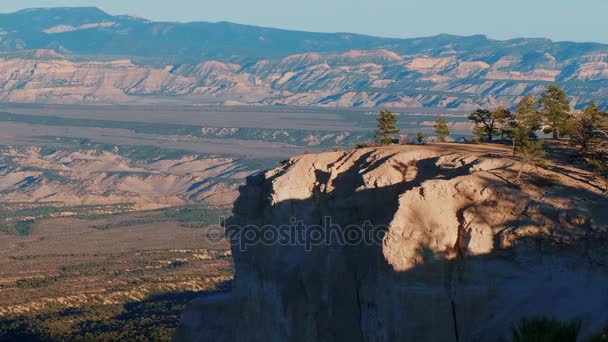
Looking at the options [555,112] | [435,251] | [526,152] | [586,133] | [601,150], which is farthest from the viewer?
[555,112]

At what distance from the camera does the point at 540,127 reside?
44.8 metres

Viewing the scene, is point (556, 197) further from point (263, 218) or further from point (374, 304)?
point (263, 218)

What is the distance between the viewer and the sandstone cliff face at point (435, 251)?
91.3 feet

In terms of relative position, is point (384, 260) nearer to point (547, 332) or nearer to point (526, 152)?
point (526, 152)

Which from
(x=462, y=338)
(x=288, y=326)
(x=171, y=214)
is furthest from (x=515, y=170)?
(x=171, y=214)

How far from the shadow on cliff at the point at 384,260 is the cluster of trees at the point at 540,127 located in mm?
2311

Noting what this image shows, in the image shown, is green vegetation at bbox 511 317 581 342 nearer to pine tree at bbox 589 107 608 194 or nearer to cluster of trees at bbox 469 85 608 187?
pine tree at bbox 589 107 608 194

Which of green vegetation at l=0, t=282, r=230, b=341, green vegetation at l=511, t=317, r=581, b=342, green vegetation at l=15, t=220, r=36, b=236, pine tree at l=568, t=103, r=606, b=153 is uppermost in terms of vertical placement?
pine tree at l=568, t=103, r=606, b=153

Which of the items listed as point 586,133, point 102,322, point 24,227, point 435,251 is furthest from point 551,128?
point 24,227

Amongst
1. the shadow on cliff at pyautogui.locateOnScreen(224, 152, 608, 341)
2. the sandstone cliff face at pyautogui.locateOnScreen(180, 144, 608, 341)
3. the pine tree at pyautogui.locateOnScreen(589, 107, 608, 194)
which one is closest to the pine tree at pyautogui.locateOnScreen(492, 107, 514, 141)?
the pine tree at pyautogui.locateOnScreen(589, 107, 608, 194)

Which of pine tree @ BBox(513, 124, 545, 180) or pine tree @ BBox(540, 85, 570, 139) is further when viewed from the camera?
pine tree @ BBox(540, 85, 570, 139)
